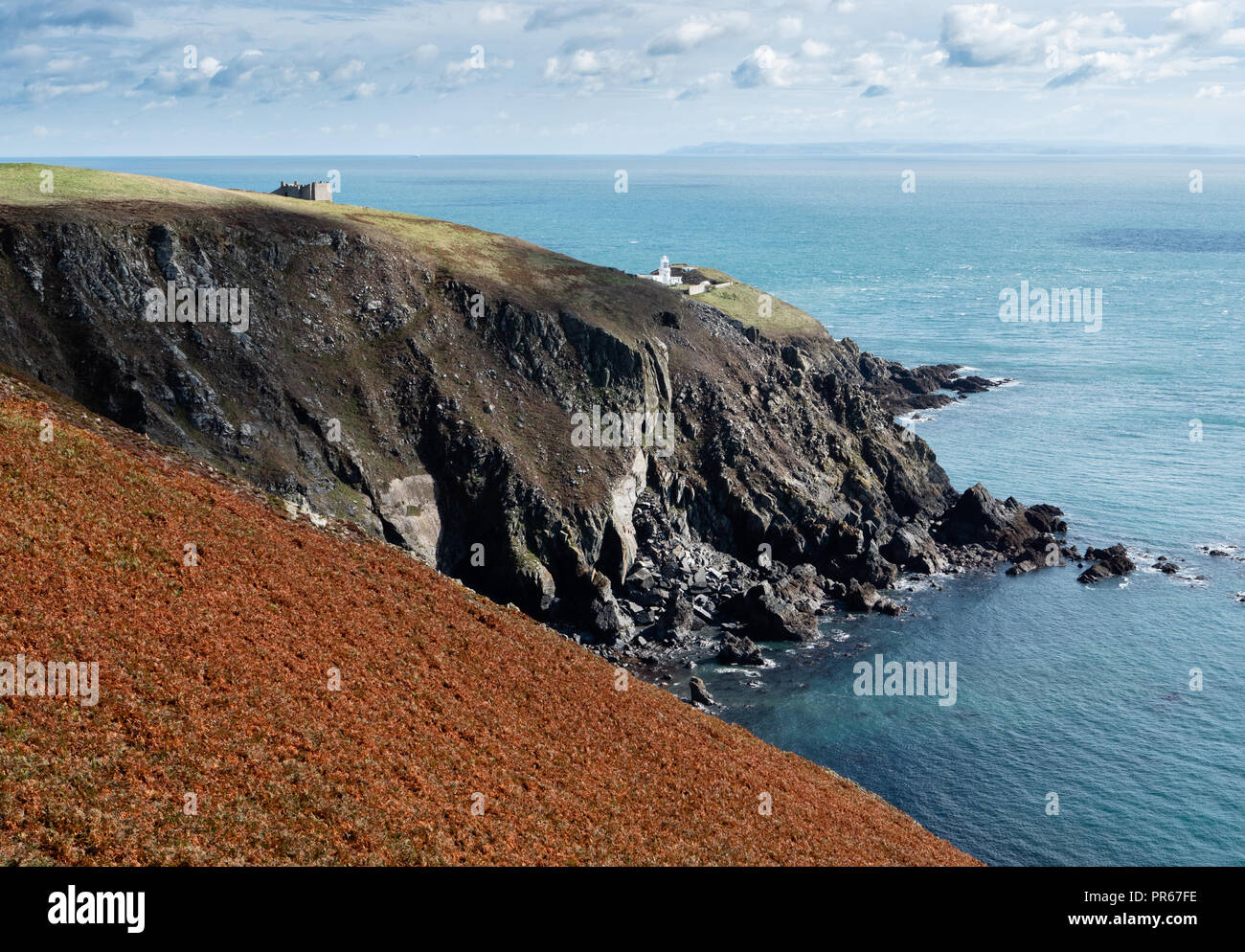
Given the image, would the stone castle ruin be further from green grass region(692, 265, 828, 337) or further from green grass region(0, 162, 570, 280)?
green grass region(692, 265, 828, 337)

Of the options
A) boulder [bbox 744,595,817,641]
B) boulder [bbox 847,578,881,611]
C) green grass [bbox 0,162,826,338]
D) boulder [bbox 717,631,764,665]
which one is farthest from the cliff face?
boulder [bbox 717,631,764,665]

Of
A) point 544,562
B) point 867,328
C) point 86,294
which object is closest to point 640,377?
point 544,562

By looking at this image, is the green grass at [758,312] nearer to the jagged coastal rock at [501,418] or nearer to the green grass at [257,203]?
the jagged coastal rock at [501,418]

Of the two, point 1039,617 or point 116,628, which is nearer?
point 116,628

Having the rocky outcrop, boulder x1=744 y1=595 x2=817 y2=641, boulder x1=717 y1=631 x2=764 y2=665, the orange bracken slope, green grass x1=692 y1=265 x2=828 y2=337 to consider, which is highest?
green grass x1=692 y1=265 x2=828 y2=337

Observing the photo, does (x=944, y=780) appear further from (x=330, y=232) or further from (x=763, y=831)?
(x=330, y=232)

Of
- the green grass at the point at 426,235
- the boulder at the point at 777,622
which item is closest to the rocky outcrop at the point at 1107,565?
the boulder at the point at 777,622

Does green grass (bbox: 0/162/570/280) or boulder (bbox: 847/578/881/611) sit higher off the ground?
green grass (bbox: 0/162/570/280)
